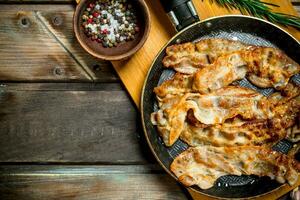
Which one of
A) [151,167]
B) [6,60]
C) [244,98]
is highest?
[6,60]

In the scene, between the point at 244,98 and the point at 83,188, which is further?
the point at 83,188

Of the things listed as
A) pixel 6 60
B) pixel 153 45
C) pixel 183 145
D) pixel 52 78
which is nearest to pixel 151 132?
pixel 183 145

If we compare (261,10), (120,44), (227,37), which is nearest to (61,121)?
(120,44)

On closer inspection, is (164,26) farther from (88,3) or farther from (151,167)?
(151,167)

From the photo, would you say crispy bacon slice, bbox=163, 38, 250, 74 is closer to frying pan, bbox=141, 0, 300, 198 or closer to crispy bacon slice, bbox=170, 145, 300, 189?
frying pan, bbox=141, 0, 300, 198

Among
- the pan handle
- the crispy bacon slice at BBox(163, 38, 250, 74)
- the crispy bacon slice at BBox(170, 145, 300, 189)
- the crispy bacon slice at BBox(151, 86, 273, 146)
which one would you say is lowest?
the crispy bacon slice at BBox(170, 145, 300, 189)

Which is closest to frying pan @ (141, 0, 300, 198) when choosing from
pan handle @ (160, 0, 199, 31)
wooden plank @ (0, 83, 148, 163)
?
pan handle @ (160, 0, 199, 31)

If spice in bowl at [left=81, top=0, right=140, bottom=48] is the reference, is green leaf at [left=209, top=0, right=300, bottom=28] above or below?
below
